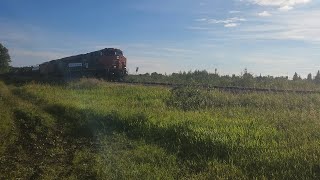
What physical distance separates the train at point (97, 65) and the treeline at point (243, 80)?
340cm

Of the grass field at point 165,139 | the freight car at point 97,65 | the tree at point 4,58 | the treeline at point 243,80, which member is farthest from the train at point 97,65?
the tree at point 4,58

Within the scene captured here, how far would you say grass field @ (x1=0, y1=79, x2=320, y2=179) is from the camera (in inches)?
326

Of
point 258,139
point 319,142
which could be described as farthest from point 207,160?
point 319,142

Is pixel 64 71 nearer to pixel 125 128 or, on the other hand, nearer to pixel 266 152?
pixel 125 128

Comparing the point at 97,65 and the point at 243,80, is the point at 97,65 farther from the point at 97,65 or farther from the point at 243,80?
the point at 243,80

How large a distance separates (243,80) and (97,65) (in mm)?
10132

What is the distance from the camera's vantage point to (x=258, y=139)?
10055 mm

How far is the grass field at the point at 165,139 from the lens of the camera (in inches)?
326

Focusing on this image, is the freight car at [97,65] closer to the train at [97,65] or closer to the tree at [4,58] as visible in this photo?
the train at [97,65]

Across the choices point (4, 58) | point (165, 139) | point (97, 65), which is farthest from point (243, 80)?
point (4, 58)

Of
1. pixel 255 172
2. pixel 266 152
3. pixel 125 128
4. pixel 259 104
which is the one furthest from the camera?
pixel 259 104

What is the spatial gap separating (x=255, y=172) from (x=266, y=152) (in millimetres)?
1019

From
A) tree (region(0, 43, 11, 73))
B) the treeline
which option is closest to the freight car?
the treeline

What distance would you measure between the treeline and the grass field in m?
8.81
